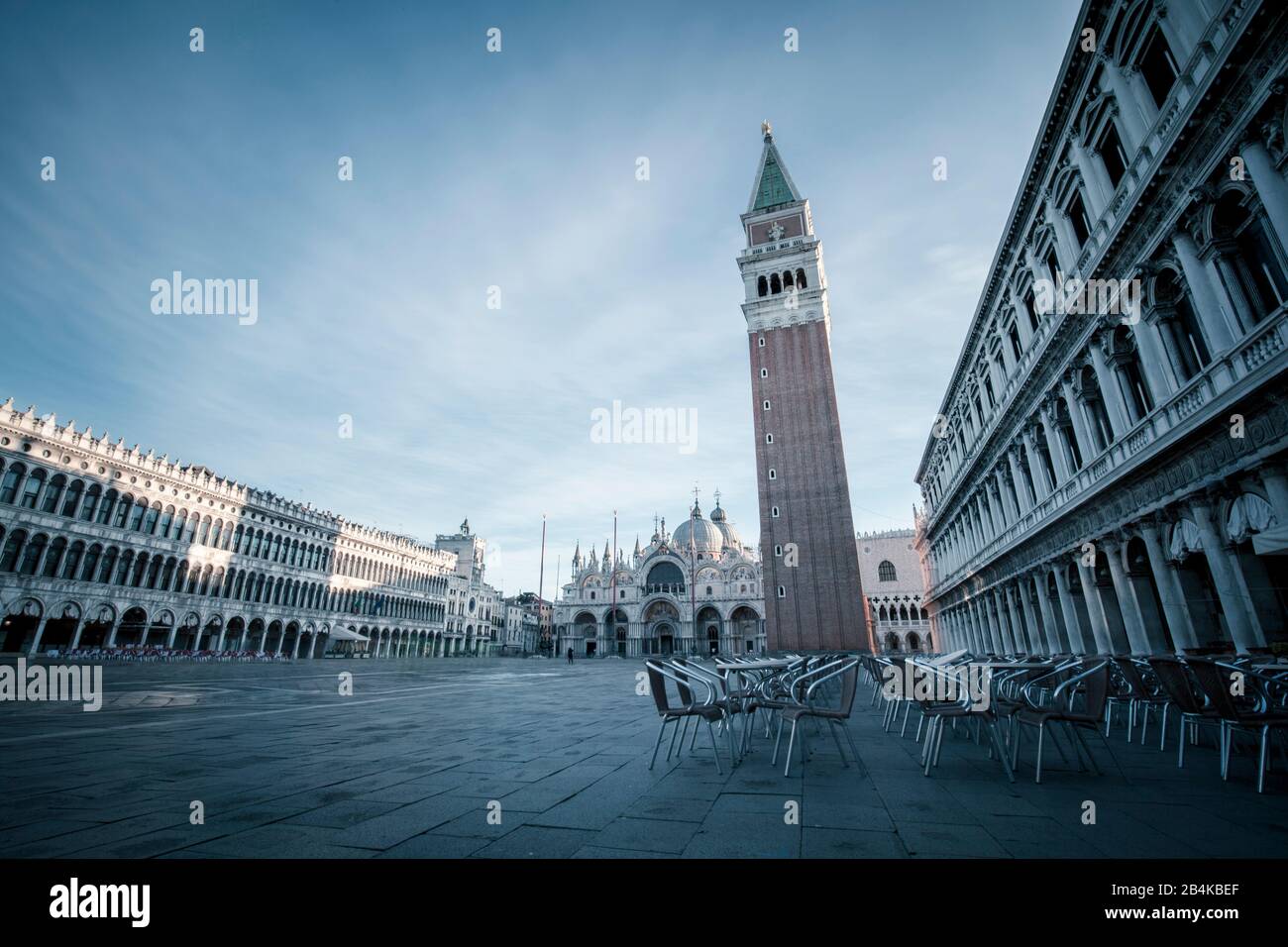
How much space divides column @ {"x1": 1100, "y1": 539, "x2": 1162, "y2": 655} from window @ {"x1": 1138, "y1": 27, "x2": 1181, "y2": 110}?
958 centimetres

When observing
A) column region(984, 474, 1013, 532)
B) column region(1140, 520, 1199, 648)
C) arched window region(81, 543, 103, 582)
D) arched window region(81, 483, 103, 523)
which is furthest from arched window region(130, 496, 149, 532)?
column region(1140, 520, 1199, 648)

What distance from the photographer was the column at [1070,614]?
650 inches

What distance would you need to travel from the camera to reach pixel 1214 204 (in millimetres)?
9664

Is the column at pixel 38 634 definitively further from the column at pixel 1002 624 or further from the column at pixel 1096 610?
the column at pixel 1002 624

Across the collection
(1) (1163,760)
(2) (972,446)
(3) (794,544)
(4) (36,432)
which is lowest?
(1) (1163,760)

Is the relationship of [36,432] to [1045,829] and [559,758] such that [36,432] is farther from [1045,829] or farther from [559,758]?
[1045,829]

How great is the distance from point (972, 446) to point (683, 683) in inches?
969

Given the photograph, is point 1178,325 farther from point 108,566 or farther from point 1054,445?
point 108,566

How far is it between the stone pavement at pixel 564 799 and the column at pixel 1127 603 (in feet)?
30.1

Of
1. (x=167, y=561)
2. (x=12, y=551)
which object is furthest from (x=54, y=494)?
→ (x=167, y=561)

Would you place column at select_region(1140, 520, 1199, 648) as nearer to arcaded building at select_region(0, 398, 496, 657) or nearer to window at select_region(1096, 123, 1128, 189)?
window at select_region(1096, 123, 1128, 189)

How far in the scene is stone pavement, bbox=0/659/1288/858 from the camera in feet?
9.09

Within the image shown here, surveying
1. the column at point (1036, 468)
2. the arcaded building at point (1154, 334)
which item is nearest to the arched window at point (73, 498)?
the arcaded building at point (1154, 334)
